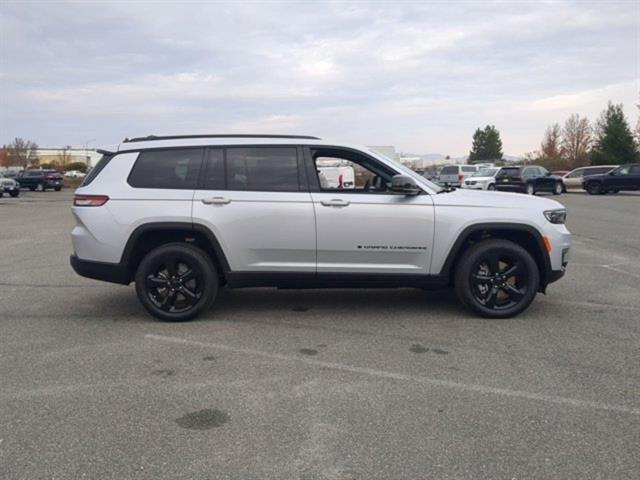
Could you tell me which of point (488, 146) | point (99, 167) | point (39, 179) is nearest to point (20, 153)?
point (39, 179)

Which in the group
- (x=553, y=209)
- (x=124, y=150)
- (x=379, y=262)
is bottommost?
(x=379, y=262)

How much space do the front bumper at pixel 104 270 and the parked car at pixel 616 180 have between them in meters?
30.6

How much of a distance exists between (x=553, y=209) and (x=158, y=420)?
13.9 feet

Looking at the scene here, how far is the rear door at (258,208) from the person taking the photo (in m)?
5.47

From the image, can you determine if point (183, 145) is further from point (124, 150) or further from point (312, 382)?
point (312, 382)

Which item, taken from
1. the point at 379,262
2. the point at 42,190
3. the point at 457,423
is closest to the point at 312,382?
the point at 457,423

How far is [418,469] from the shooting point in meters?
2.95

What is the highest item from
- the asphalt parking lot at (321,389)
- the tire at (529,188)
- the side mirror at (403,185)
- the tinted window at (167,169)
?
the tinted window at (167,169)

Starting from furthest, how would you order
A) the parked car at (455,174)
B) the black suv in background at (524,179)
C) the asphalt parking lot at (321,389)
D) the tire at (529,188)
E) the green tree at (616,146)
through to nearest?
1. the green tree at (616,146)
2. the parked car at (455,174)
3. the tire at (529,188)
4. the black suv in background at (524,179)
5. the asphalt parking lot at (321,389)

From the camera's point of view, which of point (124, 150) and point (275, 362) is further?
point (124, 150)

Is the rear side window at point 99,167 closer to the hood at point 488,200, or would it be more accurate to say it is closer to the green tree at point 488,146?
the hood at point 488,200

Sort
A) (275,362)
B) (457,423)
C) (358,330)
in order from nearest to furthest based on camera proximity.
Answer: (457,423)
(275,362)
(358,330)

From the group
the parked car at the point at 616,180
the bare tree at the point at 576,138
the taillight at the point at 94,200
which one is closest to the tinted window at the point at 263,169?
the taillight at the point at 94,200

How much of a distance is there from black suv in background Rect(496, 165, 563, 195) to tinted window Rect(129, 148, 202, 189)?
2566 cm
